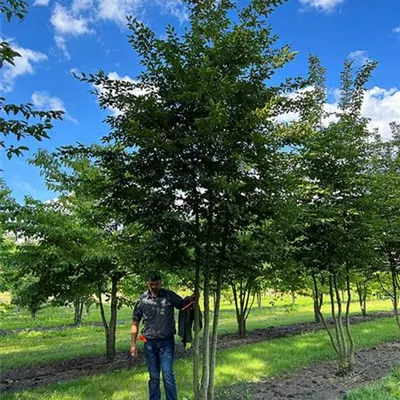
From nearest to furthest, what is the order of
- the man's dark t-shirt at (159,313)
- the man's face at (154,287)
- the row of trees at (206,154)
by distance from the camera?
the row of trees at (206,154), the man's dark t-shirt at (159,313), the man's face at (154,287)

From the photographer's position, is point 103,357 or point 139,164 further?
point 103,357

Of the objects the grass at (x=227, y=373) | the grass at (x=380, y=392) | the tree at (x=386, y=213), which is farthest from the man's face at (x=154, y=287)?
the tree at (x=386, y=213)

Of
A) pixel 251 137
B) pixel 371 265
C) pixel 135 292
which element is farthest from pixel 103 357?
pixel 251 137

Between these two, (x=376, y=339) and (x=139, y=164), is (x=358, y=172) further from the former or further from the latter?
(x=376, y=339)

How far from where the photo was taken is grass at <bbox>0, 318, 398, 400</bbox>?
6.28 m

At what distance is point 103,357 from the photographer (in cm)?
1069

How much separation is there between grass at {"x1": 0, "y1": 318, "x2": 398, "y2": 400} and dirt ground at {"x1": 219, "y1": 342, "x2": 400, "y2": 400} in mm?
245

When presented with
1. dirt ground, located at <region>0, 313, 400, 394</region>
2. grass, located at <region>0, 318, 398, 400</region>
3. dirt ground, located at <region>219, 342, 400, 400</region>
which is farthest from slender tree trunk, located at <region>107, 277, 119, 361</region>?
dirt ground, located at <region>219, 342, 400, 400</region>

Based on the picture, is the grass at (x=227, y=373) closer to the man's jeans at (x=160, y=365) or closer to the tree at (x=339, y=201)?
the man's jeans at (x=160, y=365)

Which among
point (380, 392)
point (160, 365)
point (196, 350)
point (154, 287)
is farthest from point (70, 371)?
point (380, 392)

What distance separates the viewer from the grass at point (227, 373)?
6281 mm

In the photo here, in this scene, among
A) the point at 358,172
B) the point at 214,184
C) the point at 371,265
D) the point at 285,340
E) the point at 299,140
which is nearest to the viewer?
the point at 214,184

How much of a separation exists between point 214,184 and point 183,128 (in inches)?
31.0

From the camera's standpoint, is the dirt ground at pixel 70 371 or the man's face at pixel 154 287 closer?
the man's face at pixel 154 287
